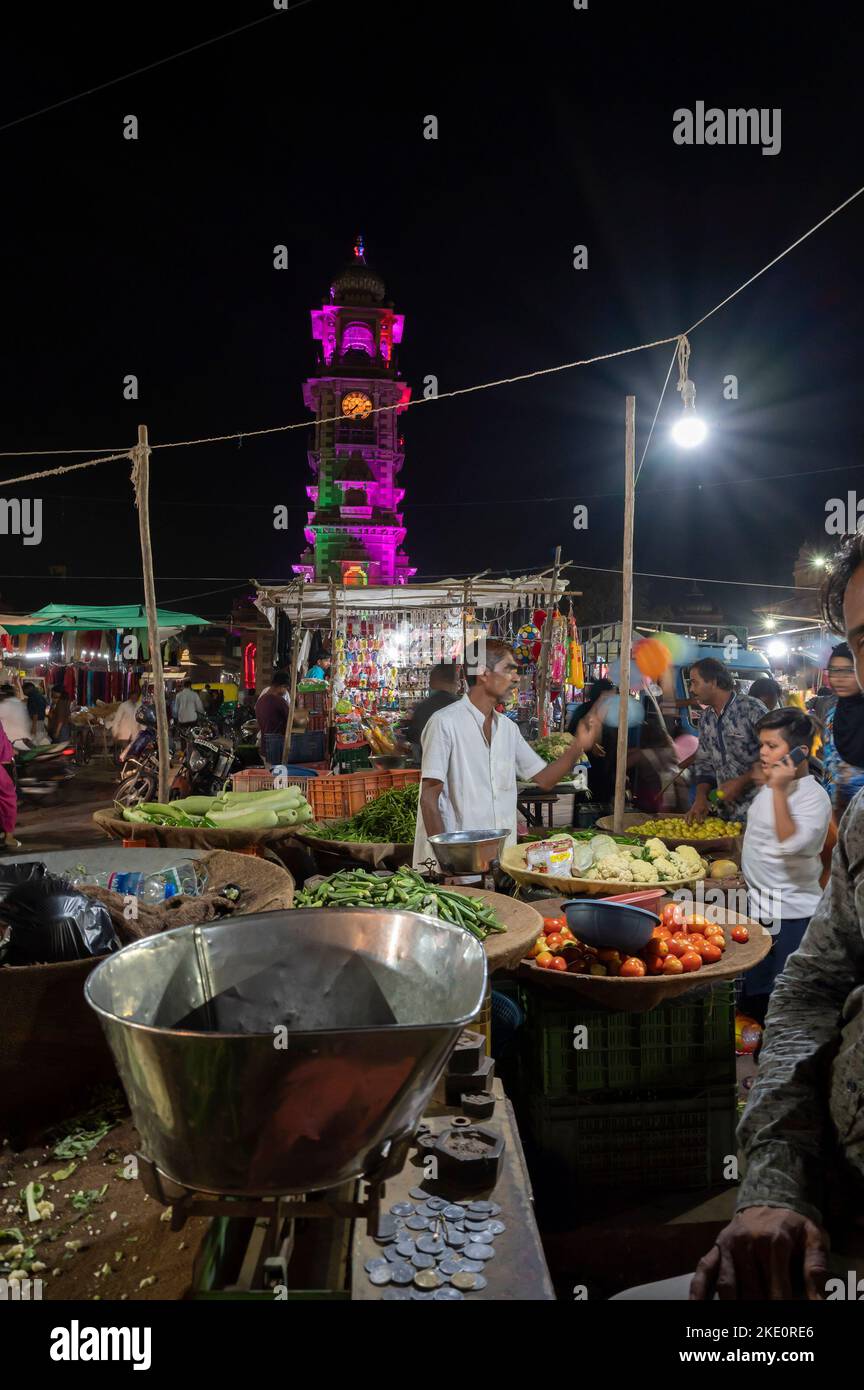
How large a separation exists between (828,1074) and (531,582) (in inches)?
461

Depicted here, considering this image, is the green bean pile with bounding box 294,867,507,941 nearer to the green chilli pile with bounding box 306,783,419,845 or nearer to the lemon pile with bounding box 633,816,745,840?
the green chilli pile with bounding box 306,783,419,845

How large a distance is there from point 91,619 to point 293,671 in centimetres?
595

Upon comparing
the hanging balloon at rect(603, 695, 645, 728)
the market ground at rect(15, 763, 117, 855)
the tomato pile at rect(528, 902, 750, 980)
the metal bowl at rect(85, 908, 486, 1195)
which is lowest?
the market ground at rect(15, 763, 117, 855)

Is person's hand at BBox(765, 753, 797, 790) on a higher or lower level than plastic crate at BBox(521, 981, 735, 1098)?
higher

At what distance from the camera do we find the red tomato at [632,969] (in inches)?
121

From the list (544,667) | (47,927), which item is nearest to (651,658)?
(544,667)

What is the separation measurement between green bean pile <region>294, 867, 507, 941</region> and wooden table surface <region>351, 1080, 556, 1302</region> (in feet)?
3.13

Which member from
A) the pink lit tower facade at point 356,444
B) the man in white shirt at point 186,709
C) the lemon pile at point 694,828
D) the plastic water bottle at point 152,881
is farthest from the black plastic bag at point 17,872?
the pink lit tower facade at point 356,444

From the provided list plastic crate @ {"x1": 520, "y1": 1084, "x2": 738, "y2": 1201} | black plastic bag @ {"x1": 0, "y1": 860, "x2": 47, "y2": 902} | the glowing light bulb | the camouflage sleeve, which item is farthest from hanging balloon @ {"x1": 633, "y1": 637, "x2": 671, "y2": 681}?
the camouflage sleeve

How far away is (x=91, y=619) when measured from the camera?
15.9 m

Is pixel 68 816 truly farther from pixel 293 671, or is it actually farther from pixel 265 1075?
pixel 265 1075

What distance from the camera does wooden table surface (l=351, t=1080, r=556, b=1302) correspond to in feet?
4.76

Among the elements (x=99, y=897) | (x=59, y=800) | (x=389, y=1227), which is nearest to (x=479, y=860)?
(x=99, y=897)
